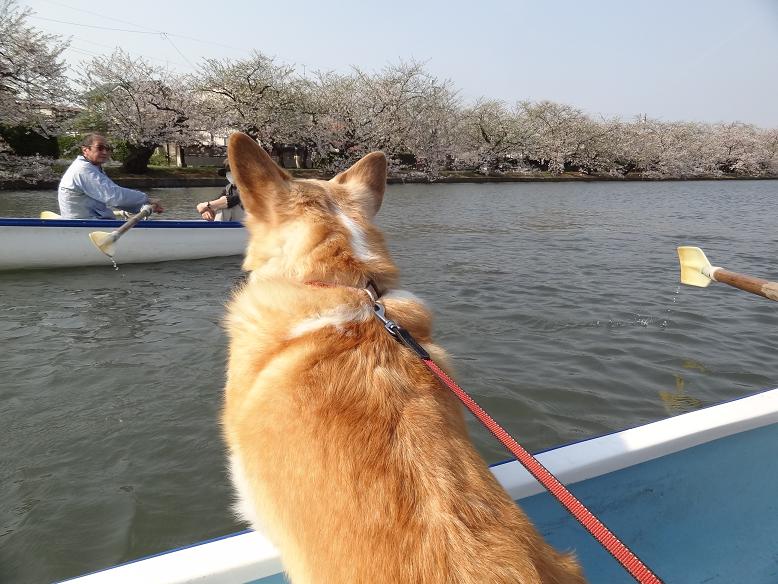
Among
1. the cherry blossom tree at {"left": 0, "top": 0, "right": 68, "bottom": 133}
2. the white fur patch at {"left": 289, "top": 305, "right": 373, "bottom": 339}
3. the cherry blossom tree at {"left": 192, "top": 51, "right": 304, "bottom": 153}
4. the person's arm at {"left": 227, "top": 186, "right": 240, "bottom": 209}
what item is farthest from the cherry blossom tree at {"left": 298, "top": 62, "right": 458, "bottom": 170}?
the white fur patch at {"left": 289, "top": 305, "right": 373, "bottom": 339}

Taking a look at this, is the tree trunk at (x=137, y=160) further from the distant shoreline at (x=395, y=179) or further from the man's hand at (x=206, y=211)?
the man's hand at (x=206, y=211)

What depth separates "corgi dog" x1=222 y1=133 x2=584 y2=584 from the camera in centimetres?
122

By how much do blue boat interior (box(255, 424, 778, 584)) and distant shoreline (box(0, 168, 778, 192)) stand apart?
57.2 feet

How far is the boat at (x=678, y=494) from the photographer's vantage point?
2.50 meters

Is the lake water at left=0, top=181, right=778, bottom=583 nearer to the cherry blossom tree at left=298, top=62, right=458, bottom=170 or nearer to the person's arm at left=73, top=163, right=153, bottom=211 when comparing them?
the person's arm at left=73, top=163, right=153, bottom=211

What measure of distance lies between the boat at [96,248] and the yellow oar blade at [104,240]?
248 millimetres

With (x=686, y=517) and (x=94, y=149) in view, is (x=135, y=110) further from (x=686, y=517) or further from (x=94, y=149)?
(x=686, y=517)

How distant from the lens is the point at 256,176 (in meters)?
2.17

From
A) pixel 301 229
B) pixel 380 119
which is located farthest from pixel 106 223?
pixel 380 119

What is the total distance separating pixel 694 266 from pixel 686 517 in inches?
207

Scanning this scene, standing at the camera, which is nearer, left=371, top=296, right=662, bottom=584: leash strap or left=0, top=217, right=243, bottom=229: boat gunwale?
left=371, top=296, right=662, bottom=584: leash strap

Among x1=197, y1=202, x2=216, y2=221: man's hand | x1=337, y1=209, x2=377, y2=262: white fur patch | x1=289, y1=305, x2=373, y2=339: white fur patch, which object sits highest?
x1=337, y1=209, x2=377, y2=262: white fur patch

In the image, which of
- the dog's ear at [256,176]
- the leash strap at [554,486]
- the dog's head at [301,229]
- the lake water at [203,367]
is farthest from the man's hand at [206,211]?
the leash strap at [554,486]

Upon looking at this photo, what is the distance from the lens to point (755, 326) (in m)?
8.59
